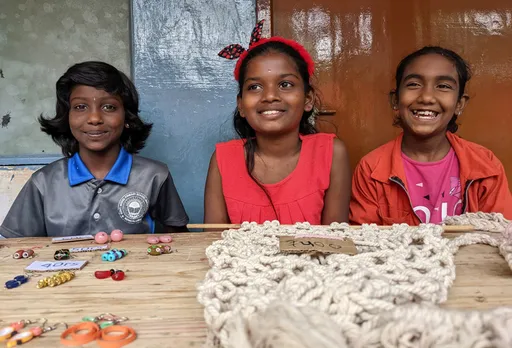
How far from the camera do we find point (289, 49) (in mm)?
1468

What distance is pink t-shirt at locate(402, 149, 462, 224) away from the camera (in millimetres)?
1416

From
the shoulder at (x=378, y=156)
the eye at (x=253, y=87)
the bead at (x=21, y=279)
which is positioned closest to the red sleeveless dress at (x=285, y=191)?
the shoulder at (x=378, y=156)

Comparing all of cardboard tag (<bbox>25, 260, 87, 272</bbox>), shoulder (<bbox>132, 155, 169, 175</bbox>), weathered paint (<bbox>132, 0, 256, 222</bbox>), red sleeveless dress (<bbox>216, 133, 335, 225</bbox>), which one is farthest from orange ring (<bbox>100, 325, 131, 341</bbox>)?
weathered paint (<bbox>132, 0, 256, 222</bbox>)

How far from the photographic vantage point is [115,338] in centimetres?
45

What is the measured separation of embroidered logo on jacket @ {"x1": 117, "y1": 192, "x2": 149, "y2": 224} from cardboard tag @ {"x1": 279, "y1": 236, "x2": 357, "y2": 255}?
0.83m

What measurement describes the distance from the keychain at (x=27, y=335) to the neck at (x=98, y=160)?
1057mm

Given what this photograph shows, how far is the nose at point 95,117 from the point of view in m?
1.40

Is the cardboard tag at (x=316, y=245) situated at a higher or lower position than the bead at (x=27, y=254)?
higher

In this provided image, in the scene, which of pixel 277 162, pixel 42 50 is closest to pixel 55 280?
pixel 277 162

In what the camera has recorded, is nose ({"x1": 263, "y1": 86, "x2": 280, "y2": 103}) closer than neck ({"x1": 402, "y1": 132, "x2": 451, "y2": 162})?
Yes

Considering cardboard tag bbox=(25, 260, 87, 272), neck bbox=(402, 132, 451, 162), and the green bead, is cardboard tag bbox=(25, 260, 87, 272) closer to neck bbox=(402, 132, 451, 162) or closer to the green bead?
the green bead

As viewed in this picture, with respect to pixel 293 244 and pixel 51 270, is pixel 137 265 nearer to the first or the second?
pixel 51 270

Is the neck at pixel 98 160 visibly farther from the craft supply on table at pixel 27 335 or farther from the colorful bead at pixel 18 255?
the craft supply on table at pixel 27 335

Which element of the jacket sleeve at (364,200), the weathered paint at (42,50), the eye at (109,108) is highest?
the weathered paint at (42,50)
